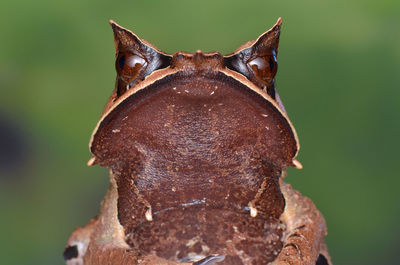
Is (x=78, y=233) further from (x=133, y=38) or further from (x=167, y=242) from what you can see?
(x=133, y=38)

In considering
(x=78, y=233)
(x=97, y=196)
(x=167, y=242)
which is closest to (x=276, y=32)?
(x=167, y=242)

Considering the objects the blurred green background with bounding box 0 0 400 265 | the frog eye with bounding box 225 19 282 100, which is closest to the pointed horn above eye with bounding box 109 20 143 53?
the frog eye with bounding box 225 19 282 100

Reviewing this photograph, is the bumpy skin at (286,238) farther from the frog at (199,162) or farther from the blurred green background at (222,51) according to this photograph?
the blurred green background at (222,51)

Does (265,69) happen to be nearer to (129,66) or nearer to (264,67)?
(264,67)

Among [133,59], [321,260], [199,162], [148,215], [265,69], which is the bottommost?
[321,260]

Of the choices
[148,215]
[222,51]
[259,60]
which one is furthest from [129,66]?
[222,51]

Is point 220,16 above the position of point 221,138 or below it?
above
